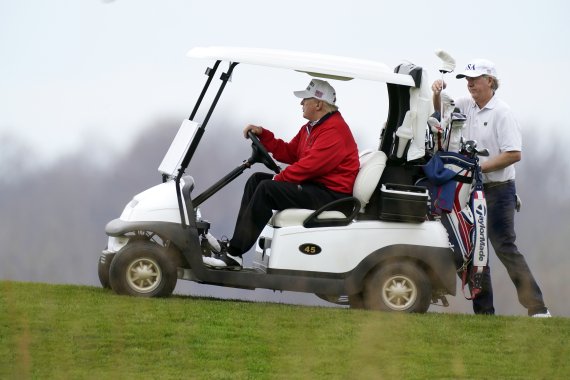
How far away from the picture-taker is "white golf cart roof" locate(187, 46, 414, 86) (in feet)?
32.7

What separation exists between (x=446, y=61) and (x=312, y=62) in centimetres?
134

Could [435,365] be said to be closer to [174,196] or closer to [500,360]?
[500,360]

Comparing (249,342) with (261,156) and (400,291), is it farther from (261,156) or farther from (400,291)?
(261,156)

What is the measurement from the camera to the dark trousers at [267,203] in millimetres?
10102

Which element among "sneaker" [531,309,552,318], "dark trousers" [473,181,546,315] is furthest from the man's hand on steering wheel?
"sneaker" [531,309,552,318]

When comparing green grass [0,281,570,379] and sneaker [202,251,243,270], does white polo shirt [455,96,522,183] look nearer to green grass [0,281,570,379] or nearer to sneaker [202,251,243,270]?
green grass [0,281,570,379]

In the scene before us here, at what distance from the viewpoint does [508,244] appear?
1120 cm

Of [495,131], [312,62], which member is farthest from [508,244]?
[312,62]

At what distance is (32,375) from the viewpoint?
770 centimetres

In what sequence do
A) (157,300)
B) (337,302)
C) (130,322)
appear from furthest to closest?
(337,302), (157,300), (130,322)

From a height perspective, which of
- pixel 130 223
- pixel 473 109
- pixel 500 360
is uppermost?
pixel 473 109

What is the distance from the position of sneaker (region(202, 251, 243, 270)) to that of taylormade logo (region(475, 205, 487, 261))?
182 cm

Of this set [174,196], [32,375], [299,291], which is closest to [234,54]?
[174,196]

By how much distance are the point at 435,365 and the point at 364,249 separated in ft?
6.02
